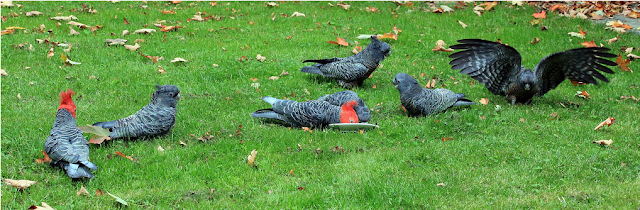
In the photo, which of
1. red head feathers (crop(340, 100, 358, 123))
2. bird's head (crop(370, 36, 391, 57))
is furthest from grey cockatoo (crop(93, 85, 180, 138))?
bird's head (crop(370, 36, 391, 57))

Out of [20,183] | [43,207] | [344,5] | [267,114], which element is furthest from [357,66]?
[344,5]

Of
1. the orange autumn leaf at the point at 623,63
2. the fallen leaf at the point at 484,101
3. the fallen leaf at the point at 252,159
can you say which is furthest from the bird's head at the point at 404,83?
the orange autumn leaf at the point at 623,63

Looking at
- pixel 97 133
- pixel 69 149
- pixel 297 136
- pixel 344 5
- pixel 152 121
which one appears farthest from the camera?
pixel 344 5

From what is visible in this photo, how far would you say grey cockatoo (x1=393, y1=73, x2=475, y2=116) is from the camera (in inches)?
259

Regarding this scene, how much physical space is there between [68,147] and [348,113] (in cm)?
287

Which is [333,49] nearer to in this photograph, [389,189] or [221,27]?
[221,27]

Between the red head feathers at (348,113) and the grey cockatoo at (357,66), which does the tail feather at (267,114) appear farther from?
the grey cockatoo at (357,66)

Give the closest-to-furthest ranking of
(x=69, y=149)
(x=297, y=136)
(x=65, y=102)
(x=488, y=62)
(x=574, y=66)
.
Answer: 1. (x=69, y=149)
2. (x=65, y=102)
3. (x=297, y=136)
4. (x=574, y=66)
5. (x=488, y=62)

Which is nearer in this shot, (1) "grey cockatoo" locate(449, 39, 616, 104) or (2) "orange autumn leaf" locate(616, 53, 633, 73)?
(1) "grey cockatoo" locate(449, 39, 616, 104)

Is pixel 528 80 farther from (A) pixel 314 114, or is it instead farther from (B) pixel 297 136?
(B) pixel 297 136

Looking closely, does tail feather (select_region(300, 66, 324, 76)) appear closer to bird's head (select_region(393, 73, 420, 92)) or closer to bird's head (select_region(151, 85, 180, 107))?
bird's head (select_region(393, 73, 420, 92))

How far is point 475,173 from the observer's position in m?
5.06

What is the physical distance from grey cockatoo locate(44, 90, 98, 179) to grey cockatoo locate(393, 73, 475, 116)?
3.63 metres

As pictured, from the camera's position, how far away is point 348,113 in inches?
239
